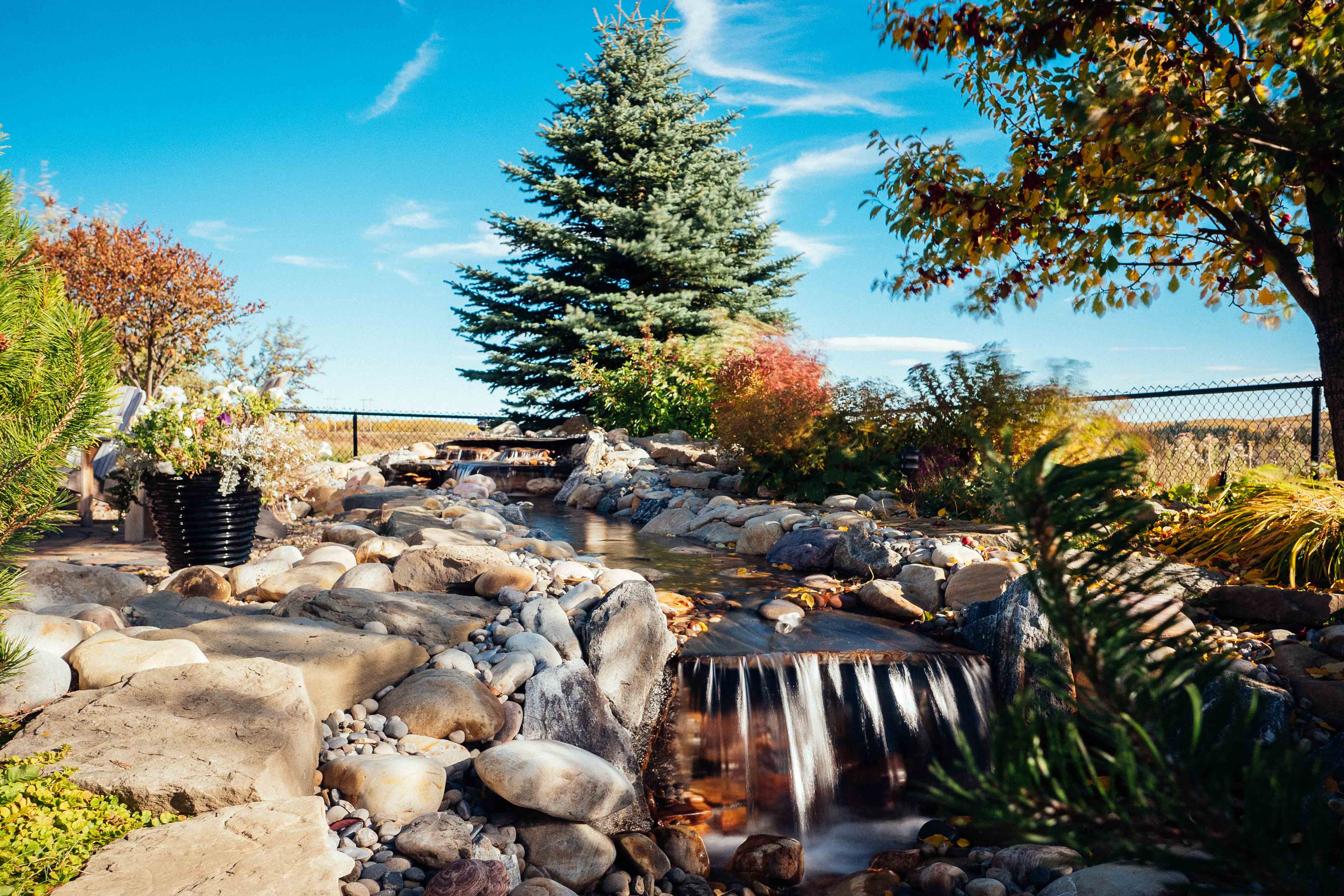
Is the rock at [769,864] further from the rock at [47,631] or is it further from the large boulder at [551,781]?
the rock at [47,631]

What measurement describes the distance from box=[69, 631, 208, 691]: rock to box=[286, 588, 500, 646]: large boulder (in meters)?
0.70

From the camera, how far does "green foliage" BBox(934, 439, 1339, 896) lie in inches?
20.4

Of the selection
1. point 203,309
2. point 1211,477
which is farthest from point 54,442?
point 203,309

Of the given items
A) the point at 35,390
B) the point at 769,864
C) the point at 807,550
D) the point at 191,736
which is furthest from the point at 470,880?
the point at 807,550

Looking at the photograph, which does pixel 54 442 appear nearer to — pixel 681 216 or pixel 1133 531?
pixel 1133 531

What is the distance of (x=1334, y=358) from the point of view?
4223mm

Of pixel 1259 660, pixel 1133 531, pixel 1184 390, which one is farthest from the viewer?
pixel 1184 390

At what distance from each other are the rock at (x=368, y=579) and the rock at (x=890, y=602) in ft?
10.1

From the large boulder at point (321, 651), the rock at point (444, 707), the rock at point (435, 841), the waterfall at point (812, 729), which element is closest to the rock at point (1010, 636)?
the waterfall at point (812, 729)

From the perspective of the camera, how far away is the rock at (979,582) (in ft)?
16.3

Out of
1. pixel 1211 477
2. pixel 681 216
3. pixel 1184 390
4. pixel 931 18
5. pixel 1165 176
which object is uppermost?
pixel 681 216

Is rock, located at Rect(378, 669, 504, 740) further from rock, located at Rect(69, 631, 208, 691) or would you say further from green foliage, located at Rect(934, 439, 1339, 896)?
green foliage, located at Rect(934, 439, 1339, 896)

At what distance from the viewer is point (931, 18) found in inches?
173

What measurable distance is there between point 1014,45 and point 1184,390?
17.1ft
